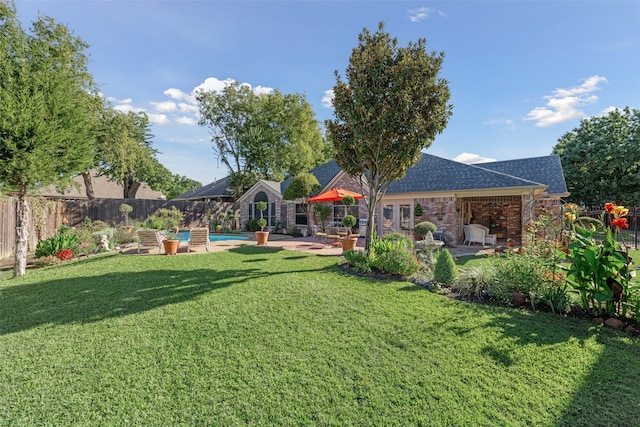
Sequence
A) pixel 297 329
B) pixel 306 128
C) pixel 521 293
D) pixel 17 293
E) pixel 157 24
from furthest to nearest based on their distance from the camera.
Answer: pixel 306 128
pixel 157 24
pixel 17 293
pixel 521 293
pixel 297 329

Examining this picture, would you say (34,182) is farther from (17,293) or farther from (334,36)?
(334,36)

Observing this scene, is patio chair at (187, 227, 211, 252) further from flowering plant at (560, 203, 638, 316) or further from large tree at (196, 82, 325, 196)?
large tree at (196, 82, 325, 196)

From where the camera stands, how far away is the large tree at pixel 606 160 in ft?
71.3


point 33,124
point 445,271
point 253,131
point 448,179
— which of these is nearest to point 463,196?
point 448,179

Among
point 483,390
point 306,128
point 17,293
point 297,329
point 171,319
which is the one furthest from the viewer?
point 306,128

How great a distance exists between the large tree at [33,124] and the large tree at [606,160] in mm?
31823

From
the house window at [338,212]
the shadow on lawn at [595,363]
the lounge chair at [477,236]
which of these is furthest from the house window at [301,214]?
the shadow on lawn at [595,363]

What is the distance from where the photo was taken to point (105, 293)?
249 inches

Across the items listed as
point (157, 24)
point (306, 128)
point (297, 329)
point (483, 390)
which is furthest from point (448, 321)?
point (306, 128)

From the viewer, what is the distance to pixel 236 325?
4785 millimetres

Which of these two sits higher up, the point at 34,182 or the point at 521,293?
the point at 34,182

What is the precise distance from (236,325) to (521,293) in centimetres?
544

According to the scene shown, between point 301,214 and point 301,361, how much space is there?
17.8 meters

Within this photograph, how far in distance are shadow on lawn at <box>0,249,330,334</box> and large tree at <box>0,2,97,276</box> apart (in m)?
2.51
